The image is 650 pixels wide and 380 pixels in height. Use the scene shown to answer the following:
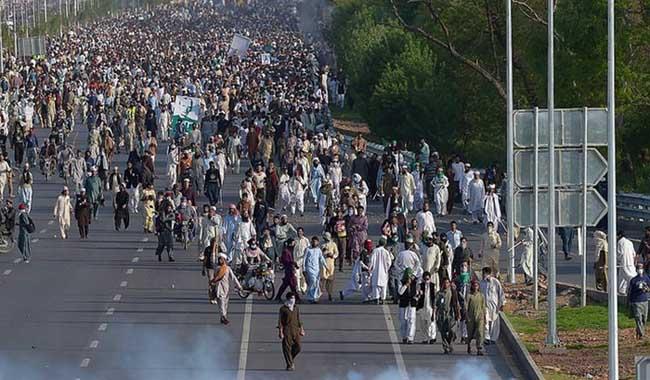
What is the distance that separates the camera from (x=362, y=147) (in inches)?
2041

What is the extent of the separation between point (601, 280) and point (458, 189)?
41.4 feet

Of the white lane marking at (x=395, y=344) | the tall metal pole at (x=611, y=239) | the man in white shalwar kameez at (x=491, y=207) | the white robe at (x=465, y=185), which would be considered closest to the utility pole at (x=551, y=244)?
the white lane marking at (x=395, y=344)

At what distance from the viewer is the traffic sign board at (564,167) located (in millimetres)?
30844

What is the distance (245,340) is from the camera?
3139 cm

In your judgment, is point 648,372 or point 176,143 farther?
point 176,143

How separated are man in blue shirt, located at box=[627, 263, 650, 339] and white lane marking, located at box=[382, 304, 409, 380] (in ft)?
11.3

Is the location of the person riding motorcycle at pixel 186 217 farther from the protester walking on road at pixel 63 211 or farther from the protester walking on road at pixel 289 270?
the protester walking on road at pixel 289 270

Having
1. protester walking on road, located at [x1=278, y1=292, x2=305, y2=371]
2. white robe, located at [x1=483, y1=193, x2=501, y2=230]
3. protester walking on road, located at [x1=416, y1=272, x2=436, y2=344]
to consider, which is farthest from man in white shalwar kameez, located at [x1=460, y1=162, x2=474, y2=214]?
protester walking on road, located at [x1=278, y1=292, x2=305, y2=371]

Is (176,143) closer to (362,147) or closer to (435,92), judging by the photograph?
(362,147)

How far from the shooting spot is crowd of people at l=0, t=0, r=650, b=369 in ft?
108

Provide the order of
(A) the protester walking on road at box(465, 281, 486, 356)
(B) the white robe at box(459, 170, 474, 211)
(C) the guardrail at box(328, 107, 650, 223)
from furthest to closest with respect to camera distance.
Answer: (B) the white robe at box(459, 170, 474, 211) → (C) the guardrail at box(328, 107, 650, 223) → (A) the protester walking on road at box(465, 281, 486, 356)

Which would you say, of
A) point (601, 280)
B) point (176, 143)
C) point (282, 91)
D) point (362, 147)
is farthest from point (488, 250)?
point (282, 91)

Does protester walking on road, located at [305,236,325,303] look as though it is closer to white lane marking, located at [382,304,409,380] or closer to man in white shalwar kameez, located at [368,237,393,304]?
man in white shalwar kameez, located at [368,237,393,304]

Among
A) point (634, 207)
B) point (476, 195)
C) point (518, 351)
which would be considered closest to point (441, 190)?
point (476, 195)
